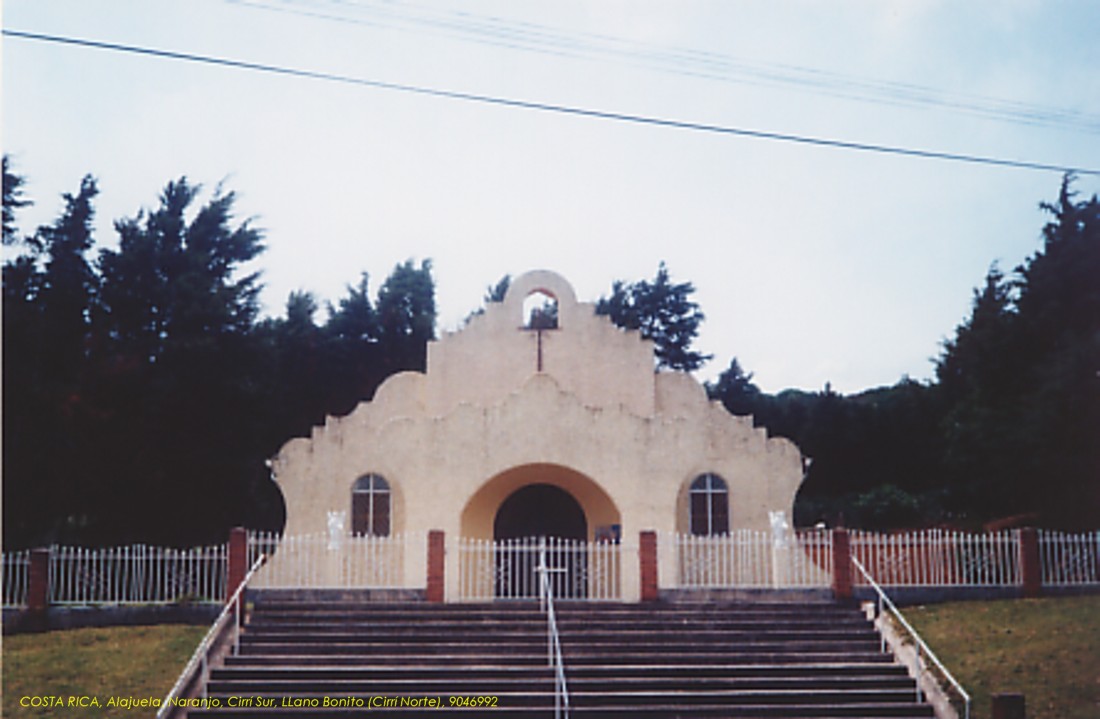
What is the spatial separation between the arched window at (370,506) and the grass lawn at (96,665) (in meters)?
4.69

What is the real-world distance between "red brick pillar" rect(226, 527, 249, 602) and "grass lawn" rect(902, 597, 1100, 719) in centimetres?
1101

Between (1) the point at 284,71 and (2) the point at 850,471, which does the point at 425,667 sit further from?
(2) the point at 850,471

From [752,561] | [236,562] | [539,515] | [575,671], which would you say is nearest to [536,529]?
[539,515]

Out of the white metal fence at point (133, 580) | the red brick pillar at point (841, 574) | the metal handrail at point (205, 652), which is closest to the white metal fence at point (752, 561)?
the red brick pillar at point (841, 574)

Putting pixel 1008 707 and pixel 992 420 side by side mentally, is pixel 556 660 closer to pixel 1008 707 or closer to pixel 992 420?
pixel 1008 707

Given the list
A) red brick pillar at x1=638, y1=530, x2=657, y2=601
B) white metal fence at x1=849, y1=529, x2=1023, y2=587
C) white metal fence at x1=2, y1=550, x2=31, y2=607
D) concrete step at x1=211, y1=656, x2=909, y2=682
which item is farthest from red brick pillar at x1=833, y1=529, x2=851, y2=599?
white metal fence at x1=2, y1=550, x2=31, y2=607

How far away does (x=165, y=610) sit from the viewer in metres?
18.8

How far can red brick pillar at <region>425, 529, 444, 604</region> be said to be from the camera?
18547 mm

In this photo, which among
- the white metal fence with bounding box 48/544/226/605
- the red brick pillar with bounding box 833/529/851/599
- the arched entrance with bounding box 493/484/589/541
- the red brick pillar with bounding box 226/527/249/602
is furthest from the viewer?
the arched entrance with bounding box 493/484/589/541

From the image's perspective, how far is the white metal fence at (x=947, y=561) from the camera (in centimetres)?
1955

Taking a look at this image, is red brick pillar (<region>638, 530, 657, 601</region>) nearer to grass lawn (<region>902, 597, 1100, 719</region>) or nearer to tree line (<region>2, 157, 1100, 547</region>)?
grass lawn (<region>902, 597, 1100, 719</region>)

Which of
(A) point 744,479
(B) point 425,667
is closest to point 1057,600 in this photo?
(A) point 744,479

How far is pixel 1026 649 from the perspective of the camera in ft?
51.7

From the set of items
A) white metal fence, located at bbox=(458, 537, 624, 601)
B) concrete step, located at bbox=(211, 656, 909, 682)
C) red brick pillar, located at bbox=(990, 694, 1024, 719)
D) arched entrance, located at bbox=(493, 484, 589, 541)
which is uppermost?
arched entrance, located at bbox=(493, 484, 589, 541)
